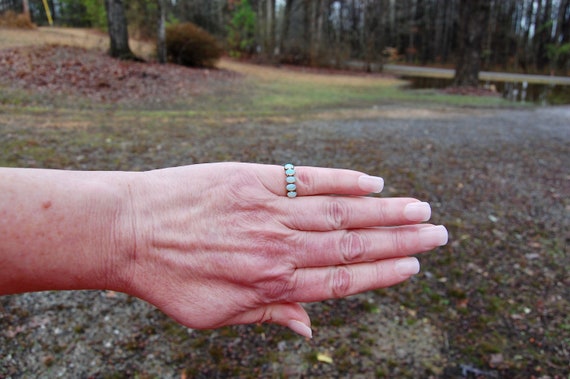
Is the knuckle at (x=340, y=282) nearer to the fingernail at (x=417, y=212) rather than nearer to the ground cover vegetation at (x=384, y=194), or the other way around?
the fingernail at (x=417, y=212)

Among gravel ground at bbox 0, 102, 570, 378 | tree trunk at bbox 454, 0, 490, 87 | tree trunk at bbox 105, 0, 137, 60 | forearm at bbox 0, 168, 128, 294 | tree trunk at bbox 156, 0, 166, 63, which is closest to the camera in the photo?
forearm at bbox 0, 168, 128, 294

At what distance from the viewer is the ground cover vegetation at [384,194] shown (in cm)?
226

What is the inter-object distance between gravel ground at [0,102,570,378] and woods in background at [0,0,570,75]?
36.5 ft

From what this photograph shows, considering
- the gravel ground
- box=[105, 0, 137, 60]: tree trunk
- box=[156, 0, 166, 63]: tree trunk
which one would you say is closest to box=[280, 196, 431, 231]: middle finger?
the gravel ground

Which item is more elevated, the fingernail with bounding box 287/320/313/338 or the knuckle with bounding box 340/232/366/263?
the knuckle with bounding box 340/232/366/263

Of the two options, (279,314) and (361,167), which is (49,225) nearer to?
(279,314)

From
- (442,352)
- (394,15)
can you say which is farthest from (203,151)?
(394,15)

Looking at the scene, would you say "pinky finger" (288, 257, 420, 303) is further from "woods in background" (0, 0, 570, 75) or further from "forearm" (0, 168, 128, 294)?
"woods in background" (0, 0, 570, 75)

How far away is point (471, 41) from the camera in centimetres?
1379

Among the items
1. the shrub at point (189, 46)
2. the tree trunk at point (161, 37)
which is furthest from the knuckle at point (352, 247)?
the shrub at point (189, 46)

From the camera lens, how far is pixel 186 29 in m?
15.0

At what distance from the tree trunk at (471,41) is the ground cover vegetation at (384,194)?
15.6ft

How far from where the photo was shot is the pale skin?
Answer: 129 cm

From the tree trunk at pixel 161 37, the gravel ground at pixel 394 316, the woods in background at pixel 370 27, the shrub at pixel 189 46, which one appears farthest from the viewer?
the woods in background at pixel 370 27
